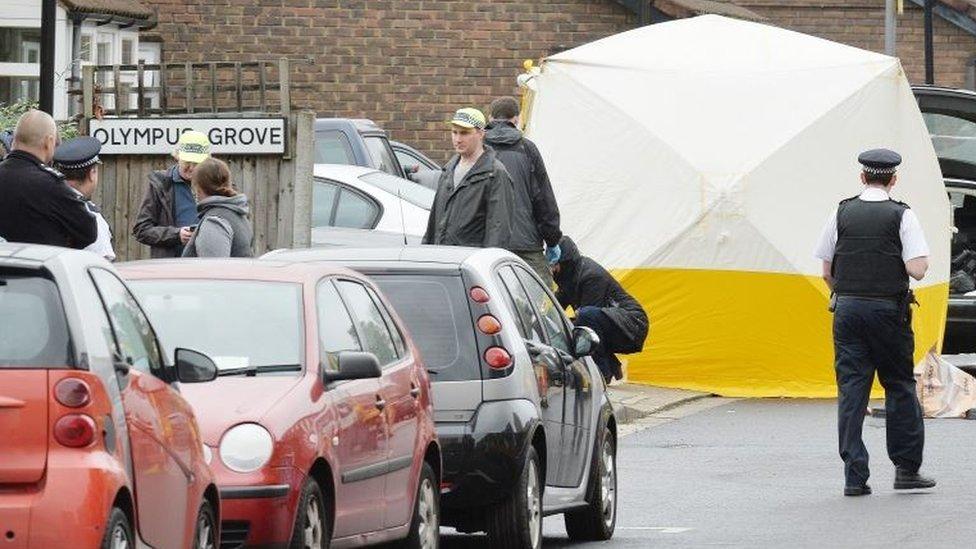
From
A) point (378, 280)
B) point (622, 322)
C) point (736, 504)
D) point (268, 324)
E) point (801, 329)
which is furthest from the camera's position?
point (801, 329)

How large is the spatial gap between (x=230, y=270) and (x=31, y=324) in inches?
113

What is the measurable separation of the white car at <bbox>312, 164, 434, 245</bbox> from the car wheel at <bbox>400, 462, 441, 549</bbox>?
11.6m

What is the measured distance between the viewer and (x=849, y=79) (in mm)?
22406

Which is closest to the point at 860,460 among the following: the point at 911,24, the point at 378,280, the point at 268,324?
the point at 378,280

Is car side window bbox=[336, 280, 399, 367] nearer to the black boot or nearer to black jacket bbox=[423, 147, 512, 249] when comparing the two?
the black boot

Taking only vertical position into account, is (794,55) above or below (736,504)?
above

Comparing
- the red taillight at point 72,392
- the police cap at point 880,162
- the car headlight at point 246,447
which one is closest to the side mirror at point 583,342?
the police cap at point 880,162

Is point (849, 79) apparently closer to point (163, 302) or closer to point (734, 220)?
point (734, 220)

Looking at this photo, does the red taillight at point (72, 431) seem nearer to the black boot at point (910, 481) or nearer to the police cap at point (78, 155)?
the police cap at point (78, 155)

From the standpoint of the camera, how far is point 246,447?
910cm

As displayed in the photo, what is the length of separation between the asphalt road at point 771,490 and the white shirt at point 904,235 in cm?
133

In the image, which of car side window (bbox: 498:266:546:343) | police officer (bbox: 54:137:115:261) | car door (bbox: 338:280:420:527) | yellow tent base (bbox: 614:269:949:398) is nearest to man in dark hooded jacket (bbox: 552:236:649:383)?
yellow tent base (bbox: 614:269:949:398)

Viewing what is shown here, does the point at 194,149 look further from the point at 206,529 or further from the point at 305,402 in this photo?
the point at 206,529

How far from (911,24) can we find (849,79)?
1757 centimetres
